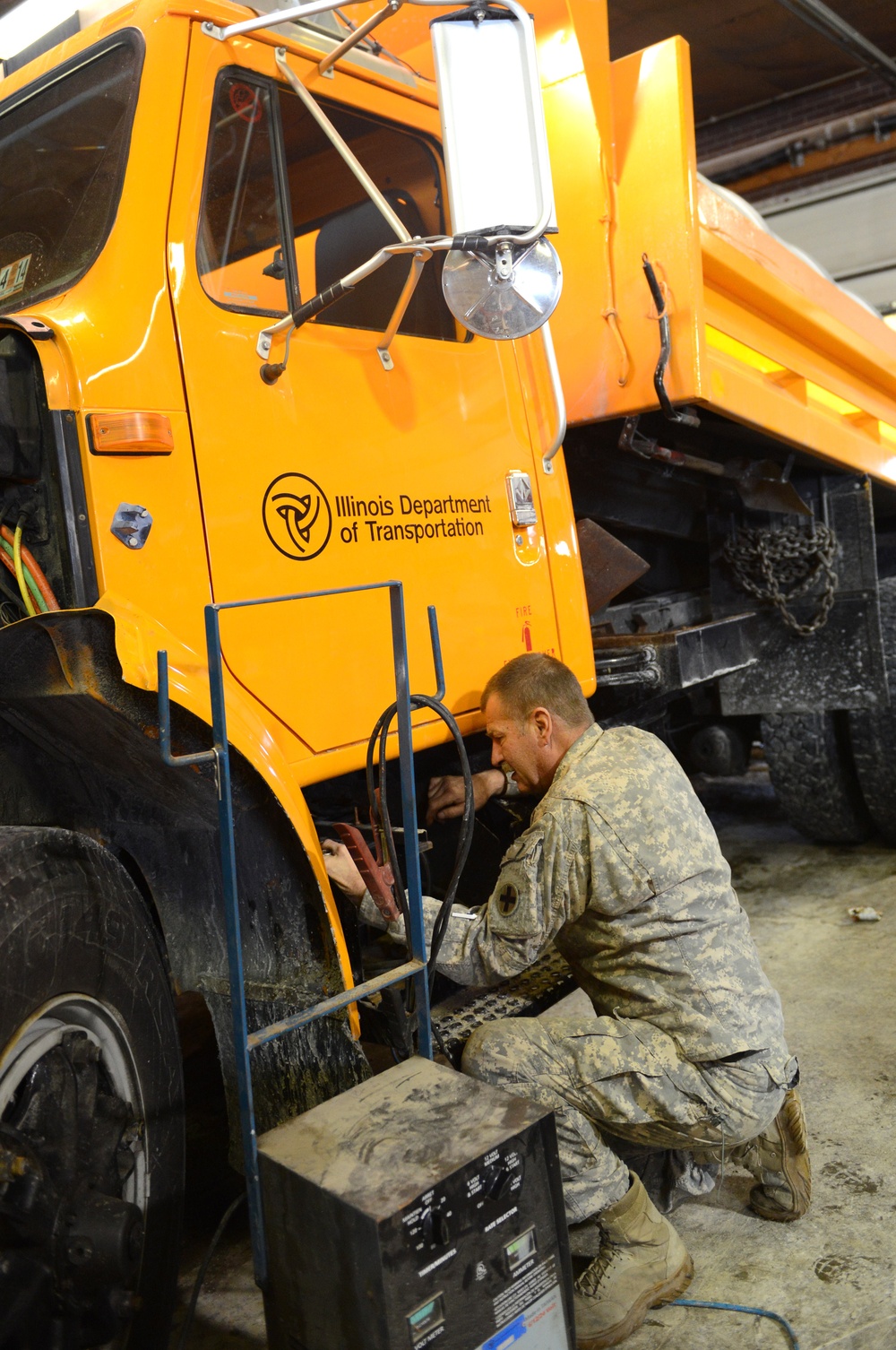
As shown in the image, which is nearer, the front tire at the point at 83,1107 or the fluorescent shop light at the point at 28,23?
the front tire at the point at 83,1107

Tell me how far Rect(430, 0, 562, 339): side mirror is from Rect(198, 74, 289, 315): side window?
17.2 inches

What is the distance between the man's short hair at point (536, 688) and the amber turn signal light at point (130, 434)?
2.86 ft

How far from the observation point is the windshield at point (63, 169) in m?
2.05

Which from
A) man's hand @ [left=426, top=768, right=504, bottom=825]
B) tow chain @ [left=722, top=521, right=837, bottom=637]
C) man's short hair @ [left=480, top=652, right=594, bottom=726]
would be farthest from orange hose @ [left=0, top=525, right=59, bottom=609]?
tow chain @ [left=722, top=521, right=837, bottom=637]

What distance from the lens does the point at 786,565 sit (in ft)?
13.5

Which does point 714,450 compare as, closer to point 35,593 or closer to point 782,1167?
point 782,1167

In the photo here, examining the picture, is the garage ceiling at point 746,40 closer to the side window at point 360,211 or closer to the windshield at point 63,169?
the side window at point 360,211

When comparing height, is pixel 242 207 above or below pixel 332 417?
above

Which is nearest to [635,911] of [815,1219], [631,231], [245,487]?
[815,1219]

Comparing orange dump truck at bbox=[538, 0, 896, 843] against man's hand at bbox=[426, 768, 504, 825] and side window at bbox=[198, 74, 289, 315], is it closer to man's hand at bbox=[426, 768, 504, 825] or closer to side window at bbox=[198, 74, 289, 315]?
man's hand at bbox=[426, 768, 504, 825]

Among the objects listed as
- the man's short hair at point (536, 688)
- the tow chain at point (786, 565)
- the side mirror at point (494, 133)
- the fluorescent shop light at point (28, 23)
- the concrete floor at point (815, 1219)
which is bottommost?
the concrete floor at point (815, 1219)

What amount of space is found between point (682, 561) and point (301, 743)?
2.47 metres

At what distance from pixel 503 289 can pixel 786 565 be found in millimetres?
2428

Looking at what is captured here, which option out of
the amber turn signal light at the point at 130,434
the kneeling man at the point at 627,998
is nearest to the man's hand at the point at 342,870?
the kneeling man at the point at 627,998
